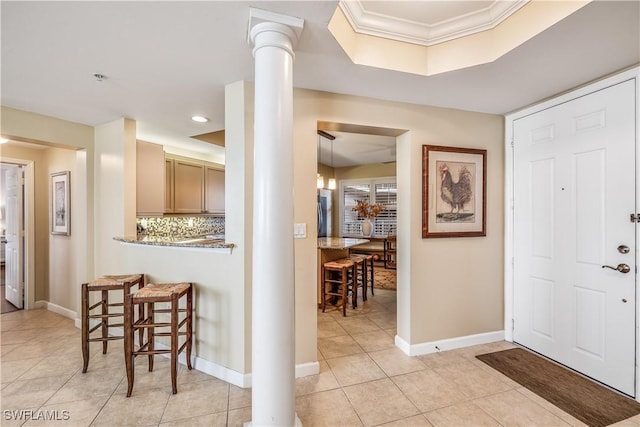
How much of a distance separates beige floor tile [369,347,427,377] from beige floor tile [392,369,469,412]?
0.21 ft

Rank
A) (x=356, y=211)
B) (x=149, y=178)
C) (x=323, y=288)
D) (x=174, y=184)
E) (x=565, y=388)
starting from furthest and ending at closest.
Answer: (x=356, y=211) → (x=174, y=184) → (x=323, y=288) → (x=149, y=178) → (x=565, y=388)

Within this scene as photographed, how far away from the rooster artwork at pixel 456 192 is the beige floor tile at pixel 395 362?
4.22ft

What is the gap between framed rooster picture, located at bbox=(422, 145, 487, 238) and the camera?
263cm

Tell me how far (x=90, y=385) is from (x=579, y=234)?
3974mm

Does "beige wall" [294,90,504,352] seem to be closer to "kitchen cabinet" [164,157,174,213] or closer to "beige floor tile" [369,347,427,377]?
"beige floor tile" [369,347,427,377]

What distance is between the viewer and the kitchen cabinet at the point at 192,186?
13.3 ft

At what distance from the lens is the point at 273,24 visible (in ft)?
4.90

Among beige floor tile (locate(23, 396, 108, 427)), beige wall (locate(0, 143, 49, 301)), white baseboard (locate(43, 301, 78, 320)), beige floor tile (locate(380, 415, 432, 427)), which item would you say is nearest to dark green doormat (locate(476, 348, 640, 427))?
beige floor tile (locate(380, 415, 432, 427))

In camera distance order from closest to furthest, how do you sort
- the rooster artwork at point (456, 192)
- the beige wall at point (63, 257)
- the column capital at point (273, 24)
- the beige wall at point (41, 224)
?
the column capital at point (273, 24) < the rooster artwork at point (456, 192) < the beige wall at point (63, 257) < the beige wall at point (41, 224)

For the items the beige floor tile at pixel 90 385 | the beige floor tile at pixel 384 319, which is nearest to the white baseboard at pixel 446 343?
the beige floor tile at pixel 384 319

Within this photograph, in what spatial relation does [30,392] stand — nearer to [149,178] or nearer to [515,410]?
[149,178]

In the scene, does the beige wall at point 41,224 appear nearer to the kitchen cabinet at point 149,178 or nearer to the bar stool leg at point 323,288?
the kitchen cabinet at point 149,178

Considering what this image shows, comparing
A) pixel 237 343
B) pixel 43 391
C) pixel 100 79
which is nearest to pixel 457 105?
pixel 237 343

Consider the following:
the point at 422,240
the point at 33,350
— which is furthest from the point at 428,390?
the point at 33,350
